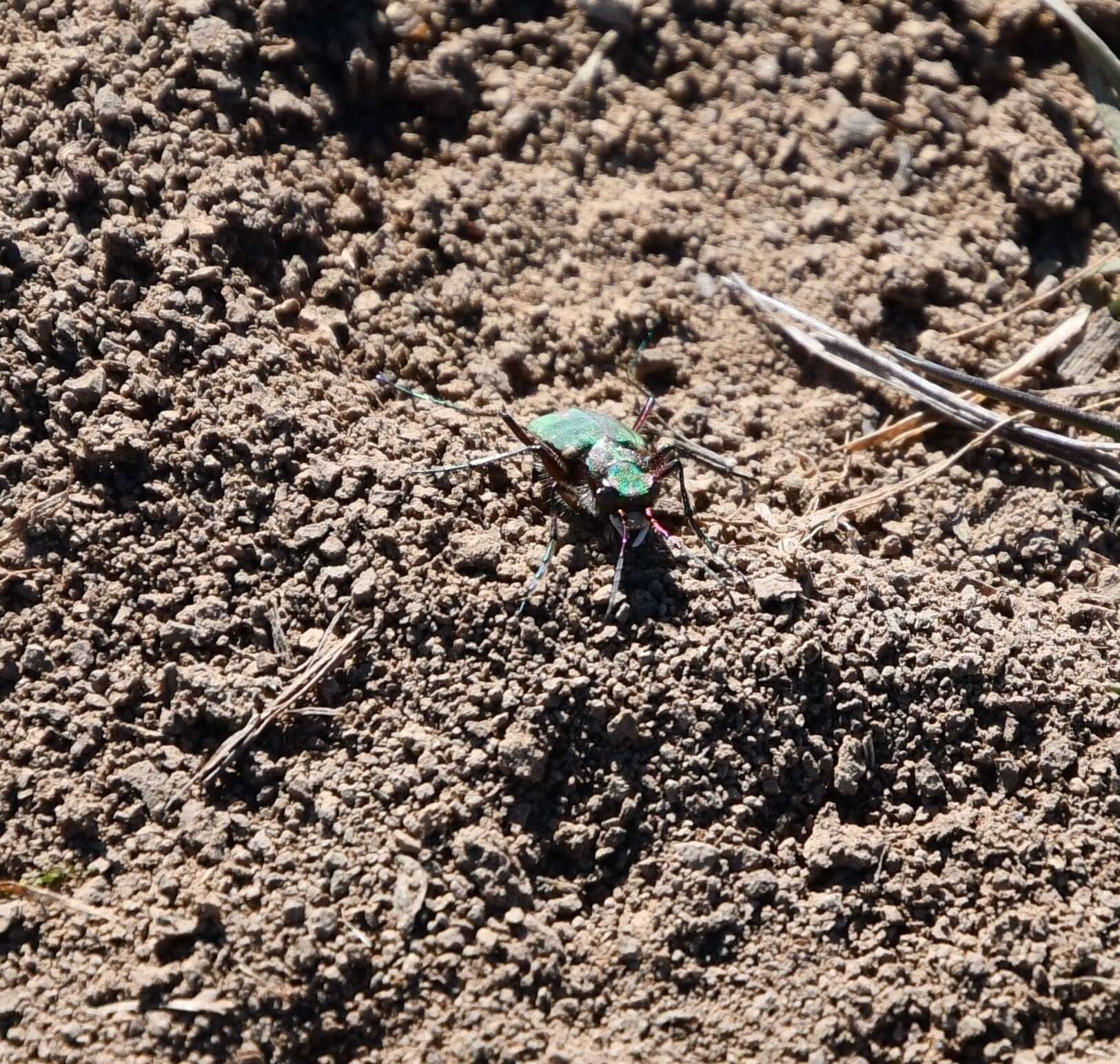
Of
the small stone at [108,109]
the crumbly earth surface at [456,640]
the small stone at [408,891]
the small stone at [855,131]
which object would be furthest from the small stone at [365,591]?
the small stone at [855,131]

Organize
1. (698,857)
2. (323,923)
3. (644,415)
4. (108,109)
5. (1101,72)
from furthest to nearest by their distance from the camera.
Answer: (1101,72), (644,415), (108,109), (698,857), (323,923)

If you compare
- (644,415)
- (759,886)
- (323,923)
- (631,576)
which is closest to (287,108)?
(644,415)

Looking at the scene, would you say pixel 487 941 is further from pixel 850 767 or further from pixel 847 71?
pixel 847 71

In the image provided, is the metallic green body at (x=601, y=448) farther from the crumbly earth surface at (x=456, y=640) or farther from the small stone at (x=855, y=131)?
the small stone at (x=855, y=131)

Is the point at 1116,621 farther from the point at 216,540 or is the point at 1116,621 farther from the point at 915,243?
the point at 216,540

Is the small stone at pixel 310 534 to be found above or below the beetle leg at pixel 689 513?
above

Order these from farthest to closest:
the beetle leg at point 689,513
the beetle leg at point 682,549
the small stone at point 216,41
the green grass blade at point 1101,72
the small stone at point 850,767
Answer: the green grass blade at point 1101,72, the small stone at point 216,41, the beetle leg at point 689,513, the beetle leg at point 682,549, the small stone at point 850,767

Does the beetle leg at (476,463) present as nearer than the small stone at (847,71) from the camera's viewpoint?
Yes

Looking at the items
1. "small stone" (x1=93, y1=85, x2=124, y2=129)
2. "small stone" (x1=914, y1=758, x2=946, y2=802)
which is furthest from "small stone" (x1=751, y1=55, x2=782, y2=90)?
"small stone" (x1=914, y1=758, x2=946, y2=802)
